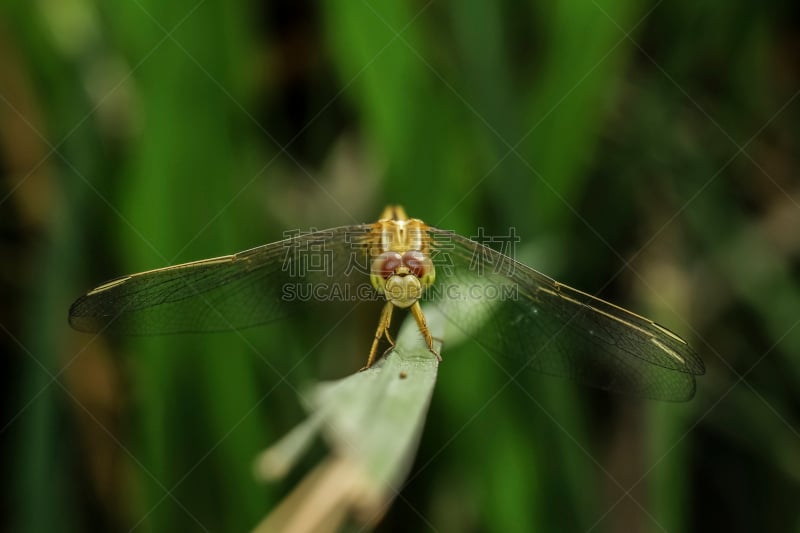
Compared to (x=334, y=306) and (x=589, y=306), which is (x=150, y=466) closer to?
(x=334, y=306)

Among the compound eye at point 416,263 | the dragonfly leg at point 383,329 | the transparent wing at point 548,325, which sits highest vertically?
the transparent wing at point 548,325

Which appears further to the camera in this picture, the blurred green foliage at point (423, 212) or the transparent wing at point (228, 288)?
the blurred green foliage at point (423, 212)

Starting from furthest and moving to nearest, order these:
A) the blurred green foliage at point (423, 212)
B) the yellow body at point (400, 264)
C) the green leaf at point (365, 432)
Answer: the blurred green foliage at point (423, 212) → the yellow body at point (400, 264) → the green leaf at point (365, 432)

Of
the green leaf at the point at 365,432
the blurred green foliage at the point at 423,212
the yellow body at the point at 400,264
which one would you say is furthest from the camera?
the blurred green foliage at the point at 423,212

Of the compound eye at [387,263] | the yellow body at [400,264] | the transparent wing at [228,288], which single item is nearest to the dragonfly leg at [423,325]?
the yellow body at [400,264]

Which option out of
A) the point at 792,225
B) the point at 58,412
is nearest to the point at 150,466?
the point at 58,412

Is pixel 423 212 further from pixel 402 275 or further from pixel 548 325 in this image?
pixel 548 325

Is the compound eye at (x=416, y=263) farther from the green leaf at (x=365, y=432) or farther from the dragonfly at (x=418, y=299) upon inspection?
the green leaf at (x=365, y=432)

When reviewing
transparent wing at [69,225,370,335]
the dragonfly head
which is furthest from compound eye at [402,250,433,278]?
transparent wing at [69,225,370,335]
